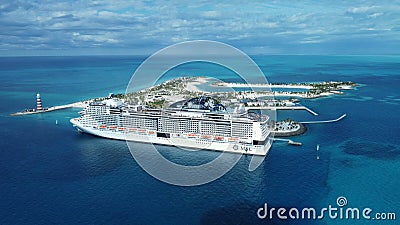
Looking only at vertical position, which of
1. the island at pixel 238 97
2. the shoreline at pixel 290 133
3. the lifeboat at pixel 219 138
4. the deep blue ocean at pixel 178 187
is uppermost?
the island at pixel 238 97

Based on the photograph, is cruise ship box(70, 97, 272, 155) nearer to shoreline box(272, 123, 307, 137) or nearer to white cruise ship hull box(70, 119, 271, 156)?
white cruise ship hull box(70, 119, 271, 156)

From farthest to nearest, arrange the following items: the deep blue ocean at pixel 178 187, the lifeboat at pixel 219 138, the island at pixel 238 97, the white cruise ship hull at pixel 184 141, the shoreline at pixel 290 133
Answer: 1. the island at pixel 238 97
2. the shoreline at pixel 290 133
3. the lifeboat at pixel 219 138
4. the white cruise ship hull at pixel 184 141
5. the deep blue ocean at pixel 178 187

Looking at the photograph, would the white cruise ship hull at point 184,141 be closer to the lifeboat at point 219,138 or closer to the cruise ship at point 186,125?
the cruise ship at point 186,125

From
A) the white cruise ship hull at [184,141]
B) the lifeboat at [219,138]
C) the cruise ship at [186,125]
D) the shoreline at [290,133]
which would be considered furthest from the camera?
the shoreline at [290,133]

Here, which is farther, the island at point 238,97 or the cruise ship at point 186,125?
the island at point 238,97

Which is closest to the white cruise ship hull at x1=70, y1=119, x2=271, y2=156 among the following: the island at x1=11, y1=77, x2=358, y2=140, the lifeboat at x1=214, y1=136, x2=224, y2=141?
the lifeboat at x1=214, y1=136, x2=224, y2=141

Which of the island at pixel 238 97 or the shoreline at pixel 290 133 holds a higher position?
the island at pixel 238 97

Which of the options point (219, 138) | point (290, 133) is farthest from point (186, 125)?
point (290, 133)

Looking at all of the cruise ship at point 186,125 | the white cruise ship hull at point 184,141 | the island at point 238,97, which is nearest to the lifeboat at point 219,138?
the cruise ship at point 186,125
